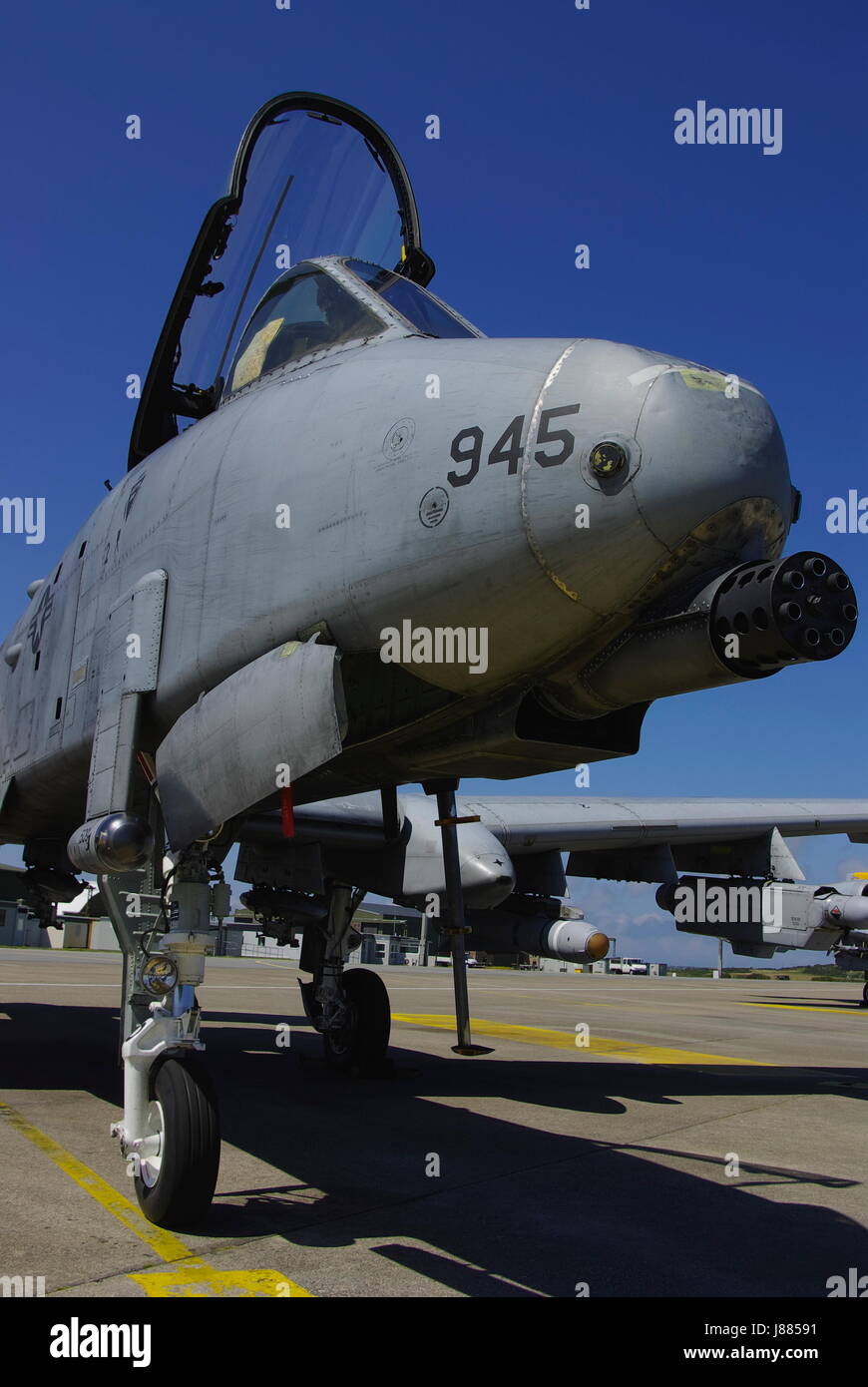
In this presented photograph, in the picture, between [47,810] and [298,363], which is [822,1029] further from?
[298,363]

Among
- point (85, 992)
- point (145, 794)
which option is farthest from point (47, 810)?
point (85, 992)

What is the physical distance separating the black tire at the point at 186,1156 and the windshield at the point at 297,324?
3.59 m

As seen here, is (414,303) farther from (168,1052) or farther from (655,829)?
(655,829)

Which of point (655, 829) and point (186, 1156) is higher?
point (655, 829)

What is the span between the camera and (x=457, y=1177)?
5.98 metres

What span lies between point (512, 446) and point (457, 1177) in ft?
14.1

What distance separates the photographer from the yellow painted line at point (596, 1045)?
1362 centimetres

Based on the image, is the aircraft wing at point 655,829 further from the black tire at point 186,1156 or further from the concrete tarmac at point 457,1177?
the black tire at point 186,1156

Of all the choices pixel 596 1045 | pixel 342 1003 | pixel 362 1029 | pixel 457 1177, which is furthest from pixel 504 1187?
pixel 596 1045

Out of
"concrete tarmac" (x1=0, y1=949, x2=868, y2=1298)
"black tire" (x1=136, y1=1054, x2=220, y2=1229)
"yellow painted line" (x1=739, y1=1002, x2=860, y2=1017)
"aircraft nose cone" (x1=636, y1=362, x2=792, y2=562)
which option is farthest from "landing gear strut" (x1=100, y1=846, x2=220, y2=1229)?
"yellow painted line" (x1=739, y1=1002, x2=860, y2=1017)

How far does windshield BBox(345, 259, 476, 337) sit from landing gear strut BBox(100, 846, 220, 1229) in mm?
2940

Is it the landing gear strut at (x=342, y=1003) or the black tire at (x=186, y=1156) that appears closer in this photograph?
the black tire at (x=186, y=1156)

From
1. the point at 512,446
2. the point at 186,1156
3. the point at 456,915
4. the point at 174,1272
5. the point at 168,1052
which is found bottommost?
the point at 174,1272

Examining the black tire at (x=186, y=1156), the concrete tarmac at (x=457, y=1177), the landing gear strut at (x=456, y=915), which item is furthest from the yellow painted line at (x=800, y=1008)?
the black tire at (x=186, y=1156)
